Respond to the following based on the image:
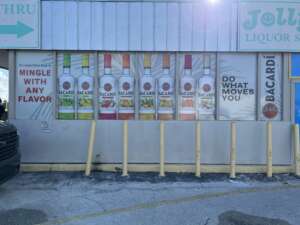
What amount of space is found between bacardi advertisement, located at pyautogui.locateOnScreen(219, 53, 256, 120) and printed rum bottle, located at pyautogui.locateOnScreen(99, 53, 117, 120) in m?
2.37

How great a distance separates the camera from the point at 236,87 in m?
7.11

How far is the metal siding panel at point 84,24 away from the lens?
693cm

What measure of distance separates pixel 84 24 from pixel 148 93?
6.66 feet

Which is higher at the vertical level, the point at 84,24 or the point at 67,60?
the point at 84,24

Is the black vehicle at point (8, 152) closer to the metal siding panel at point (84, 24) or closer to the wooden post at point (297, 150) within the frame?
the metal siding panel at point (84, 24)

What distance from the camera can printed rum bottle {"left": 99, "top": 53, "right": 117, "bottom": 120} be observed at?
7.11m

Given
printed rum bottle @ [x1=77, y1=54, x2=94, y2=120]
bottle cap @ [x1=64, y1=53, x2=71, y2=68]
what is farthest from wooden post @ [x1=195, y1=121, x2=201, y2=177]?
bottle cap @ [x1=64, y1=53, x2=71, y2=68]

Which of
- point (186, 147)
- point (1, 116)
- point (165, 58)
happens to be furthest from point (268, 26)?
point (1, 116)

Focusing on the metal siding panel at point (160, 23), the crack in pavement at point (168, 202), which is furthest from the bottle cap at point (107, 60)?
the crack in pavement at point (168, 202)

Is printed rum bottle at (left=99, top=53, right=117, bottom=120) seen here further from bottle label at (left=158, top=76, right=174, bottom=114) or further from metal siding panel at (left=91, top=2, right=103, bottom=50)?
bottle label at (left=158, top=76, right=174, bottom=114)

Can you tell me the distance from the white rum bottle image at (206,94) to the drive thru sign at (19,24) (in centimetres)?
365

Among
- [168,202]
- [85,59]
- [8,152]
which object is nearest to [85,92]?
[85,59]

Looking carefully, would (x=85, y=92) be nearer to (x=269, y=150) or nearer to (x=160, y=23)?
(x=160, y=23)

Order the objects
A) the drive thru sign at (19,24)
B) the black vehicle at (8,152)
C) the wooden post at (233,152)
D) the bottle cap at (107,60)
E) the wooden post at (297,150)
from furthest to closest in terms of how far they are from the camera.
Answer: the bottle cap at (107,60)
the drive thru sign at (19,24)
the wooden post at (297,150)
the wooden post at (233,152)
the black vehicle at (8,152)
